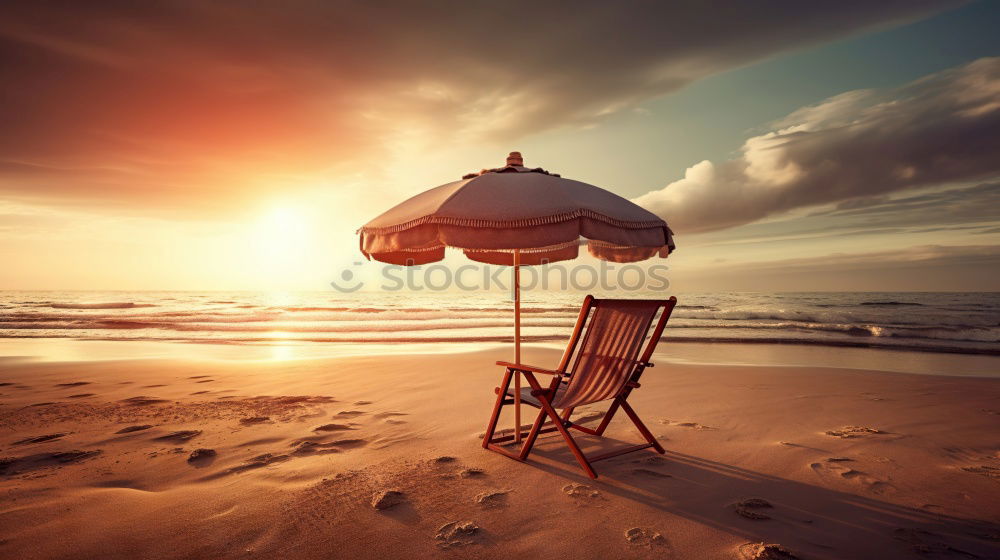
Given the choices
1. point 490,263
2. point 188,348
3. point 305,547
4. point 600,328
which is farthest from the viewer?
point 188,348

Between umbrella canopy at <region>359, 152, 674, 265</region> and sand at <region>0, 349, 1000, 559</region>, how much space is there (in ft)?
6.15

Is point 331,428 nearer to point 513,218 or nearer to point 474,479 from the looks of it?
point 474,479

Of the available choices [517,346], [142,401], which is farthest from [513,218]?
[142,401]

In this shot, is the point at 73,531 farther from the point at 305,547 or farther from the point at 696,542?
the point at 696,542

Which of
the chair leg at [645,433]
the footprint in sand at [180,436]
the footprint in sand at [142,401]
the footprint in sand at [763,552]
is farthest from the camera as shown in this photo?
the footprint in sand at [142,401]

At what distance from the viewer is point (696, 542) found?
8.84 ft

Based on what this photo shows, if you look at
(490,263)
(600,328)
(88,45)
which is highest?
(88,45)

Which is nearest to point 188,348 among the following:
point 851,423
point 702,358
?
point 702,358

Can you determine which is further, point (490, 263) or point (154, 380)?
point (154, 380)

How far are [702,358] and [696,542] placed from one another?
8863 millimetres

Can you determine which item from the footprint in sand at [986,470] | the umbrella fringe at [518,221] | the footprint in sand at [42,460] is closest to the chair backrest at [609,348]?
the umbrella fringe at [518,221]

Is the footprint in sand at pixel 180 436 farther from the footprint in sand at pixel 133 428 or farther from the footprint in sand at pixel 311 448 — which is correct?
the footprint in sand at pixel 311 448

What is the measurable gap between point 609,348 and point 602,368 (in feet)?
0.63

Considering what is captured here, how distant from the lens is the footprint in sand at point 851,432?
4766mm
